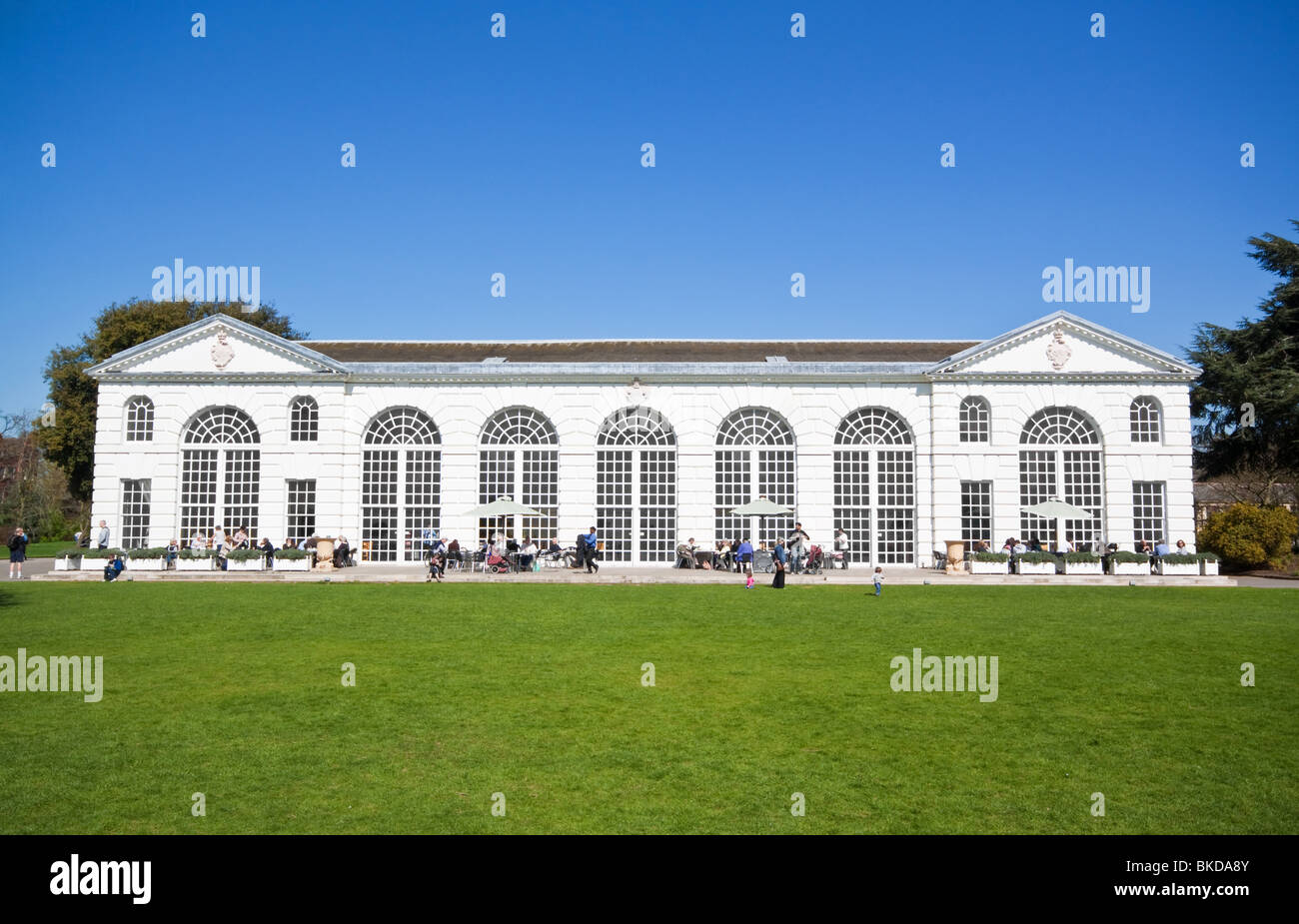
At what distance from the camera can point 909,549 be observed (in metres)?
31.0

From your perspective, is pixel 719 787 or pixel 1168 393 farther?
pixel 1168 393

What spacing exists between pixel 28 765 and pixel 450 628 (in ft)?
25.8

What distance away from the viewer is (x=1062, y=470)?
3047 cm

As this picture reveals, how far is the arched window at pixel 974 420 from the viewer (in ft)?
101

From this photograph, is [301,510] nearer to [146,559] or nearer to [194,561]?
[194,561]

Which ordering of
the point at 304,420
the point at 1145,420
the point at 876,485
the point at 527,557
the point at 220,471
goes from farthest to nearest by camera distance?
the point at 304,420 → the point at 220,471 → the point at 876,485 → the point at 1145,420 → the point at 527,557

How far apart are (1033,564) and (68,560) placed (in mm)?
28965

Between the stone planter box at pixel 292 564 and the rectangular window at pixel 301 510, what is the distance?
131 inches

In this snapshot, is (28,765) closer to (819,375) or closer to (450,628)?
(450,628)

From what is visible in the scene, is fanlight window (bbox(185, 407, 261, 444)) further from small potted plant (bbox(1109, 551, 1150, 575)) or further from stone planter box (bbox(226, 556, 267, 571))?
small potted plant (bbox(1109, 551, 1150, 575))

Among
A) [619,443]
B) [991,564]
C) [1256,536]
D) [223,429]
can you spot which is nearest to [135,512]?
[223,429]

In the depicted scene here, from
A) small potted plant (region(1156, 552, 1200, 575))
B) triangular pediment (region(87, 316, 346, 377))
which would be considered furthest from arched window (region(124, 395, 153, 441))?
small potted plant (region(1156, 552, 1200, 575))

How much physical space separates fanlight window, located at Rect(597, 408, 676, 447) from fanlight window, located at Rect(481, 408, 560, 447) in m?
1.93
